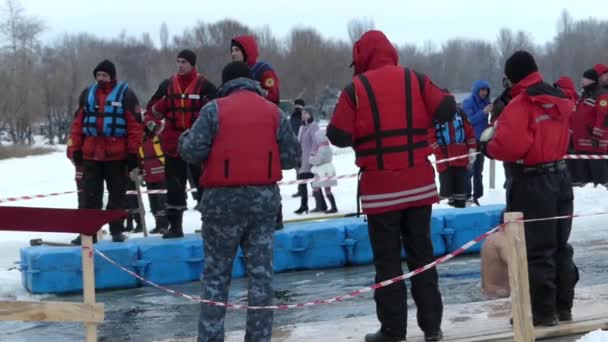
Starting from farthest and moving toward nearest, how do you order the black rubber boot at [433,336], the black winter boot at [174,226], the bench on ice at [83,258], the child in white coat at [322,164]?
the child in white coat at [322,164] → the black winter boot at [174,226] → the black rubber boot at [433,336] → the bench on ice at [83,258]

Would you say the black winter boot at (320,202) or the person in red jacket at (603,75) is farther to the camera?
the black winter boot at (320,202)

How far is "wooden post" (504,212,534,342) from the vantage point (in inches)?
233

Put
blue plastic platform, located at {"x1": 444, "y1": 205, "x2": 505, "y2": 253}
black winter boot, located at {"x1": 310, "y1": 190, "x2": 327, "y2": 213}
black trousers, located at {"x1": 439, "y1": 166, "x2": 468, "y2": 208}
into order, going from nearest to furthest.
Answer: blue plastic platform, located at {"x1": 444, "y1": 205, "x2": 505, "y2": 253} < black trousers, located at {"x1": 439, "y1": 166, "x2": 468, "y2": 208} < black winter boot, located at {"x1": 310, "y1": 190, "x2": 327, "y2": 213}

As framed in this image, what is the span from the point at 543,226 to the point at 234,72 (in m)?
2.26

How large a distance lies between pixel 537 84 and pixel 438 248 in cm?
493

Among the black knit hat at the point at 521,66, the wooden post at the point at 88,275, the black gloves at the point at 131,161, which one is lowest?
the wooden post at the point at 88,275

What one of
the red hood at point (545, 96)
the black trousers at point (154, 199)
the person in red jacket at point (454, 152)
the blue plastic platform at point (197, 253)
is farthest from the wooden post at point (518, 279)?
the black trousers at point (154, 199)

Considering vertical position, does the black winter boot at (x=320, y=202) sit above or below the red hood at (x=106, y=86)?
below

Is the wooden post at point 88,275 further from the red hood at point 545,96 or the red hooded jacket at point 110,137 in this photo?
the red hooded jacket at point 110,137

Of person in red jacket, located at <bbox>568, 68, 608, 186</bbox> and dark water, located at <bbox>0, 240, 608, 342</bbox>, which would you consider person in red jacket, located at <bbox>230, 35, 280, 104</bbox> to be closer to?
dark water, located at <bbox>0, 240, 608, 342</bbox>

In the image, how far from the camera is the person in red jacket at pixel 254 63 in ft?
31.2

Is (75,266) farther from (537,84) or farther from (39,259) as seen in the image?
(537,84)

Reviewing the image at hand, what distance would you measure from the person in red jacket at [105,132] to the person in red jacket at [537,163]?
4835 millimetres

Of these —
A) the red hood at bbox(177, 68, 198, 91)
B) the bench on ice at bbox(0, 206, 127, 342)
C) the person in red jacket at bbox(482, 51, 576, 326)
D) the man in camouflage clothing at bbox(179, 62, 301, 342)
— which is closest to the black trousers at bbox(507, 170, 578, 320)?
the person in red jacket at bbox(482, 51, 576, 326)
